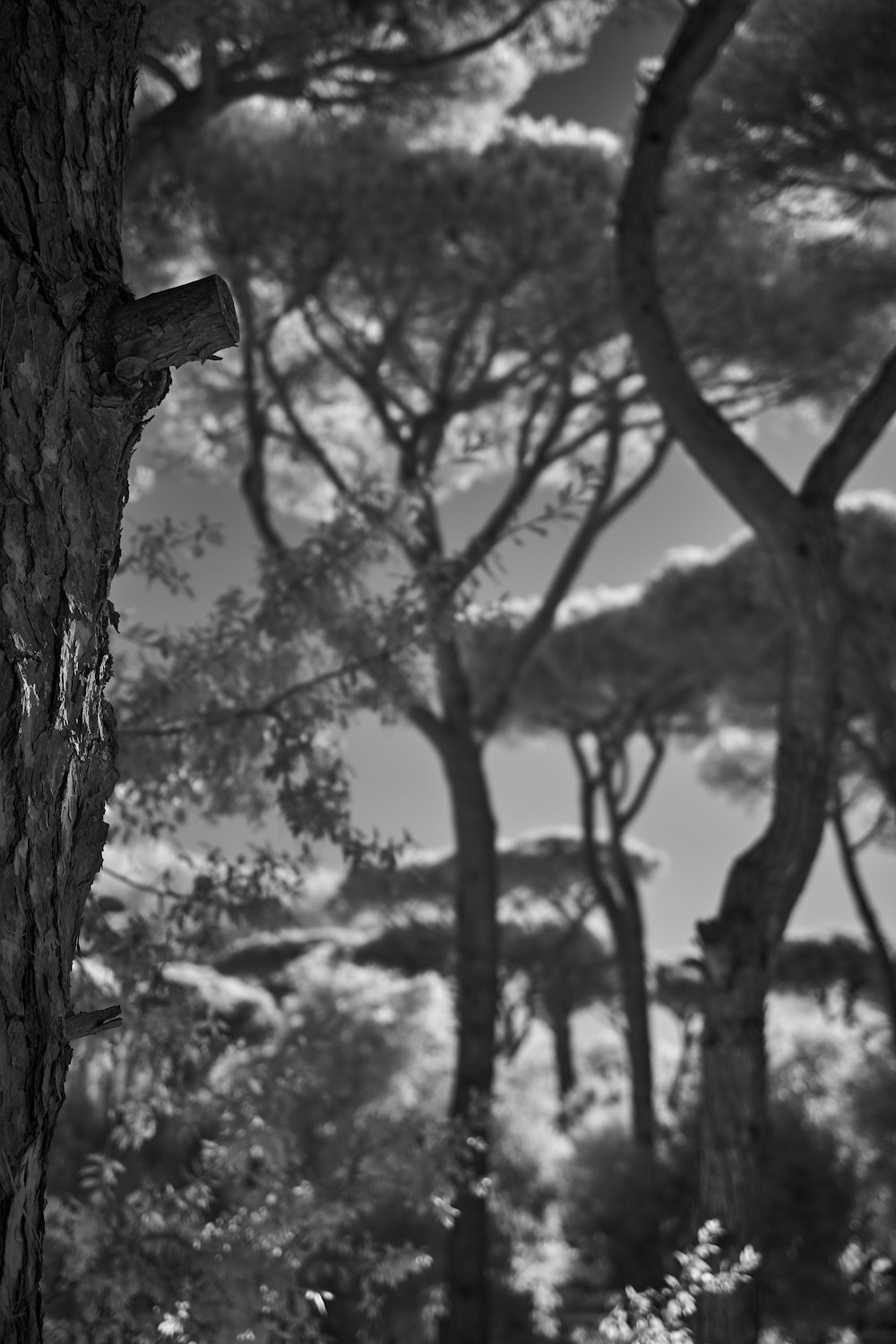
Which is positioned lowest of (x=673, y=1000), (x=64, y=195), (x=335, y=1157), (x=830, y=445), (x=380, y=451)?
(x=335, y=1157)

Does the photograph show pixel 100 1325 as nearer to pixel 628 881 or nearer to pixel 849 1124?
pixel 849 1124

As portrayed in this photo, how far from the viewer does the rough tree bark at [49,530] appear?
4.25 ft

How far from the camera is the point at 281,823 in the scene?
2.97 metres

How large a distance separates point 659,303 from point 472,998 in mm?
3567

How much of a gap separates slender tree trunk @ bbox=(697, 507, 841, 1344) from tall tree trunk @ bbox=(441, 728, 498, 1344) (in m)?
2.01

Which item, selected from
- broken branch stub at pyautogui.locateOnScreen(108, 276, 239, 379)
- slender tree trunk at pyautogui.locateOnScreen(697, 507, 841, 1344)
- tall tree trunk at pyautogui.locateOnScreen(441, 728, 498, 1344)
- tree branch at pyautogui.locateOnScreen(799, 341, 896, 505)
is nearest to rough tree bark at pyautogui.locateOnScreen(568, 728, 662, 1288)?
tall tree trunk at pyautogui.locateOnScreen(441, 728, 498, 1344)

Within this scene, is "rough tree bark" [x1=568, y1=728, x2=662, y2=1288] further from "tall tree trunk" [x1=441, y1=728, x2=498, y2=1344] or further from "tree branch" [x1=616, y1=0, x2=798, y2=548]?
"tree branch" [x1=616, y1=0, x2=798, y2=548]

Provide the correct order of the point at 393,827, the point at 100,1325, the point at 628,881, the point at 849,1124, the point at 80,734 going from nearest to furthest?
the point at 80,734
the point at 100,1325
the point at 393,827
the point at 849,1124
the point at 628,881

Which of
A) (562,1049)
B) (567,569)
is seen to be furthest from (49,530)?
(562,1049)

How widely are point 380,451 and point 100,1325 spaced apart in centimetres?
648

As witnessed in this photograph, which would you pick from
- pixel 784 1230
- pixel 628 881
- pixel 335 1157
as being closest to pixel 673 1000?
pixel 628 881

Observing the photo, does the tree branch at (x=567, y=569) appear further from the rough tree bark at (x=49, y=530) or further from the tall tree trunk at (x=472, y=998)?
the rough tree bark at (x=49, y=530)

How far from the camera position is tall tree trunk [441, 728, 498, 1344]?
5066 millimetres

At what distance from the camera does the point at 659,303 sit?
376 cm
